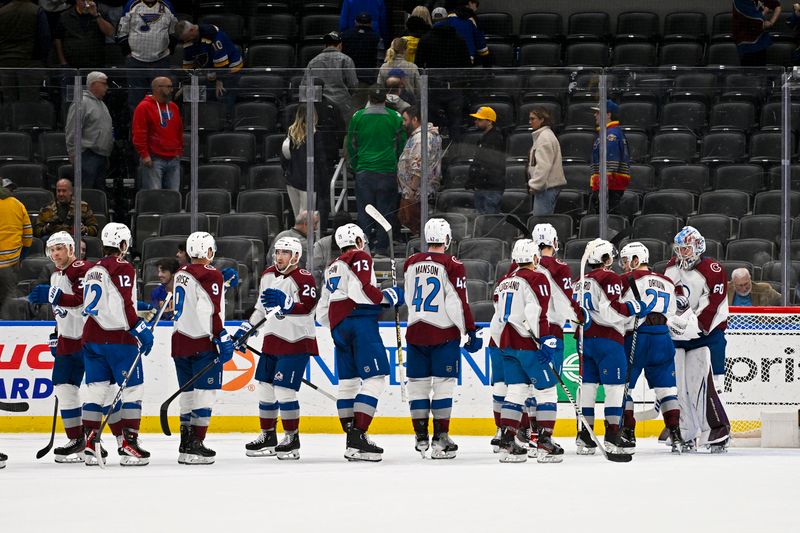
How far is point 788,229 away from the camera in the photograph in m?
11.8

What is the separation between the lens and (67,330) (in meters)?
Result: 9.79

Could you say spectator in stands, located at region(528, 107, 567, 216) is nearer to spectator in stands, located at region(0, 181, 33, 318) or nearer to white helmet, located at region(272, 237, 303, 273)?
white helmet, located at region(272, 237, 303, 273)

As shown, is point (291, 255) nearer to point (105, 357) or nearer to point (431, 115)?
point (105, 357)

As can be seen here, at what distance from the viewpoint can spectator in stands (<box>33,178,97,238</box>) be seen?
12.1 m

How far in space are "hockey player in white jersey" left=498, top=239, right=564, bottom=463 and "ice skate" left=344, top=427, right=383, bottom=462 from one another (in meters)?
0.89

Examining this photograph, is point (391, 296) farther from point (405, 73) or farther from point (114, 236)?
point (405, 73)

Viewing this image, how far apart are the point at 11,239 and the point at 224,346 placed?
3.39 metres

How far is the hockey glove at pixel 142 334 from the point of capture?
9492 millimetres

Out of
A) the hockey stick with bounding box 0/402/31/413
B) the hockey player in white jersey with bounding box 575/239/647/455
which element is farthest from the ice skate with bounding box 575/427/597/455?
the hockey stick with bounding box 0/402/31/413

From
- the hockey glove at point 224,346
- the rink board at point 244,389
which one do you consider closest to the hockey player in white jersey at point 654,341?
the rink board at point 244,389

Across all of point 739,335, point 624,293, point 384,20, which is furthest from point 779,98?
point 384,20

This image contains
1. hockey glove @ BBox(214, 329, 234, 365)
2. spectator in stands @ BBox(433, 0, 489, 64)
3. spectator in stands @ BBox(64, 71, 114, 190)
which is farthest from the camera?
spectator in stands @ BBox(433, 0, 489, 64)

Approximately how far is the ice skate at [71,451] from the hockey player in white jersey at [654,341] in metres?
3.86

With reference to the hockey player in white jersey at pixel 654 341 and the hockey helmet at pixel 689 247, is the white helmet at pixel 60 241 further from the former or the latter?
the hockey helmet at pixel 689 247
